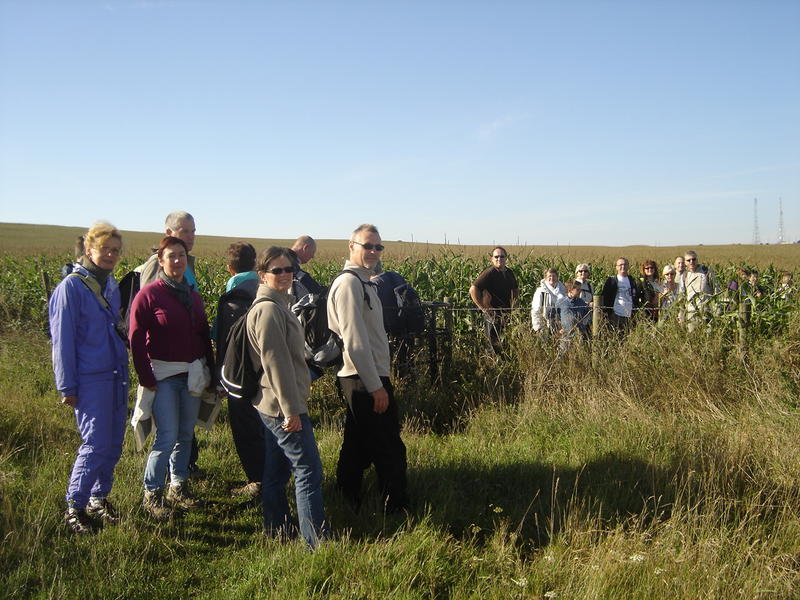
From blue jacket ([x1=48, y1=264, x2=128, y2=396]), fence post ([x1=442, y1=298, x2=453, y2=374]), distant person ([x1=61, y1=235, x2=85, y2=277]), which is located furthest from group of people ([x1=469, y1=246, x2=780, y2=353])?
distant person ([x1=61, y1=235, x2=85, y2=277])

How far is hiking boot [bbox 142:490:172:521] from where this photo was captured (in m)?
4.20

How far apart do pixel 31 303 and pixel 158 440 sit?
12.1 m

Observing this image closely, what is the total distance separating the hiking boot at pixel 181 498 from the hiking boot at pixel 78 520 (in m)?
0.55

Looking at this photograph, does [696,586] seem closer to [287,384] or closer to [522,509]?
[522,509]

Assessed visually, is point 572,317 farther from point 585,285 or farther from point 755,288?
point 755,288

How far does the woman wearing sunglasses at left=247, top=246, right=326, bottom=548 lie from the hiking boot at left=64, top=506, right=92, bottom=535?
4.11 ft

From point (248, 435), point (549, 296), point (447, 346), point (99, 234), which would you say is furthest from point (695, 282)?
point (99, 234)

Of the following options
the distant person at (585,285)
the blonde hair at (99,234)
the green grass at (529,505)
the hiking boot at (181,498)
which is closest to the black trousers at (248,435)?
the green grass at (529,505)

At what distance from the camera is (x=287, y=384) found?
3.58 m

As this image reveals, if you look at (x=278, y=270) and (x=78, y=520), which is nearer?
(x=278, y=270)

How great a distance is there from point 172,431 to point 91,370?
0.67 m

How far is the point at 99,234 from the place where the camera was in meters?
4.25

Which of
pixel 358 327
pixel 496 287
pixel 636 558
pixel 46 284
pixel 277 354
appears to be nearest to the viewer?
pixel 636 558

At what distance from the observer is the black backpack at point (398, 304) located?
6328 millimetres
